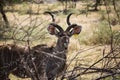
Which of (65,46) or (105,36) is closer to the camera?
(65,46)

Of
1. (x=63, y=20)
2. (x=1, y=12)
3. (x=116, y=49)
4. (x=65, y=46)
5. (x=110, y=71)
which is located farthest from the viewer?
(x=63, y=20)

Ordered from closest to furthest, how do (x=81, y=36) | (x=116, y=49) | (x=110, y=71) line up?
(x=110, y=71) < (x=116, y=49) < (x=81, y=36)

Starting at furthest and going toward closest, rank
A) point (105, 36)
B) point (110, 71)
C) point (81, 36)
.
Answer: point (81, 36) < point (105, 36) < point (110, 71)

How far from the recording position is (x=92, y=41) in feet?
51.5

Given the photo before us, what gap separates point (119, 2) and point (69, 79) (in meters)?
19.9

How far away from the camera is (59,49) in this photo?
8.60 metres

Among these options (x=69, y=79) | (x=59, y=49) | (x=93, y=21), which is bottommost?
(x=93, y=21)

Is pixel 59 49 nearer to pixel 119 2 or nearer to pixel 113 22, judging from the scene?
pixel 113 22

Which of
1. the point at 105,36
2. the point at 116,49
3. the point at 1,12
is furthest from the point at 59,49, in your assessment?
the point at 1,12

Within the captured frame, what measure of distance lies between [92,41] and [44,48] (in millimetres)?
7394

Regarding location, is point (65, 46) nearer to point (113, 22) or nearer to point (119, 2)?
point (113, 22)

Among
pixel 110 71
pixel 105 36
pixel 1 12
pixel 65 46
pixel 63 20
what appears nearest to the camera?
pixel 110 71

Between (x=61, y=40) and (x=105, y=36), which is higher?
(x=61, y=40)

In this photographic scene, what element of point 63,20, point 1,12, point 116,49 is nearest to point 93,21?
point 63,20
